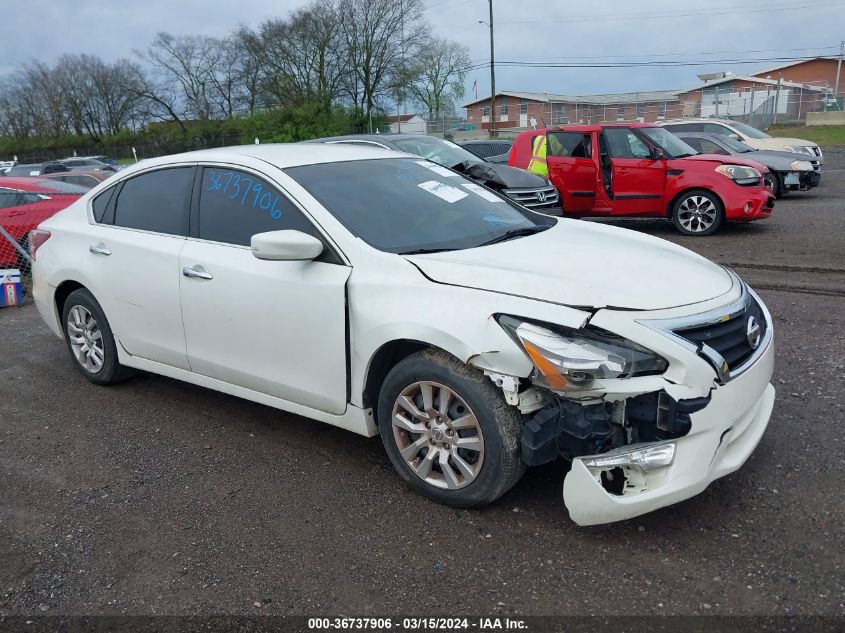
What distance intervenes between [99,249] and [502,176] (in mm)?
6491

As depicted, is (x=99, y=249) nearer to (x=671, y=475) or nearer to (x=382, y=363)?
(x=382, y=363)

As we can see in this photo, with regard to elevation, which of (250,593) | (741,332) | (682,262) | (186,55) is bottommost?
(250,593)

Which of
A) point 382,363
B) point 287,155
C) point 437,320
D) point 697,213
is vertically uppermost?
point 287,155

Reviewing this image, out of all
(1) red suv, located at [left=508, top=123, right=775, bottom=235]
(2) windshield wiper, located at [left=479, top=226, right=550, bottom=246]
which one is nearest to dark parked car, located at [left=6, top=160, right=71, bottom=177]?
(1) red suv, located at [left=508, top=123, right=775, bottom=235]

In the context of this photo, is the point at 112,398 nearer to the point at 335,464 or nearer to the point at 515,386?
the point at 335,464

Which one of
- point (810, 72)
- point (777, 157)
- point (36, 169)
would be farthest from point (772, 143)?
point (810, 72)

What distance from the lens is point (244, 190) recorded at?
13.4ft

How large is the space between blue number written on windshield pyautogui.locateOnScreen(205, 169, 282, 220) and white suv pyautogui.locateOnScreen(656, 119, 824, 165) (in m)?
13.8

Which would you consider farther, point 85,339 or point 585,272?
point 85,339

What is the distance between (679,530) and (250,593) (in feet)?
6.05

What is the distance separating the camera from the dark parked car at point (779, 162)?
1364cm

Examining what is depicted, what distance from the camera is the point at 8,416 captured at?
16.0ft

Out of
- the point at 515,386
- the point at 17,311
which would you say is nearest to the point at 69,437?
the point at 515,386

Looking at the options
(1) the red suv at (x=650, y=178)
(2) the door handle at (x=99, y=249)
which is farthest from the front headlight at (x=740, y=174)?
(2) the door handle at (x=99, y=249)
